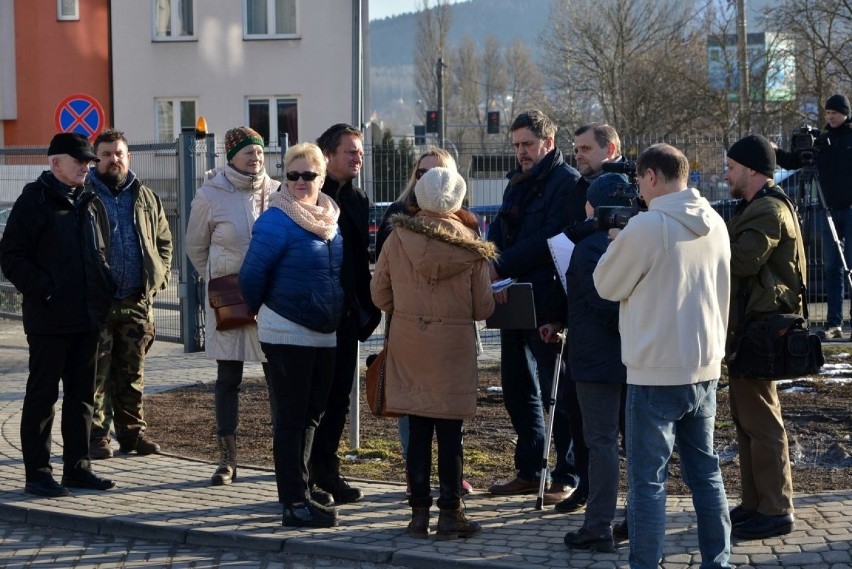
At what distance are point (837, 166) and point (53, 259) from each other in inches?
354

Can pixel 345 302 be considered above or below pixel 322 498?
above

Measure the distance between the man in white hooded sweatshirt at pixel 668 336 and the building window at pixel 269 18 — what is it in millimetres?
33633

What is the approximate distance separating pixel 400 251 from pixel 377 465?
7.69 feet

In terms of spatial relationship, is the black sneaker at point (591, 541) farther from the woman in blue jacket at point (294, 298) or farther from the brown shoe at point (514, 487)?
the woman in blue jacket at point (294, 298)

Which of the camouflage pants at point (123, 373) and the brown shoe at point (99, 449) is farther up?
the camouflage pants at point (123, 373)

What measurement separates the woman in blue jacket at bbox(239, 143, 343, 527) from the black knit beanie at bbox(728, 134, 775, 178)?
86.7 inches

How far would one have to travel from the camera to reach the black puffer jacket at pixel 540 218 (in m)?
7.21

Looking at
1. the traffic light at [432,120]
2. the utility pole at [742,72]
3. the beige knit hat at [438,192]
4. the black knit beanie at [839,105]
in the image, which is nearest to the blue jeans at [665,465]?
the beige knit hat at [438,192]

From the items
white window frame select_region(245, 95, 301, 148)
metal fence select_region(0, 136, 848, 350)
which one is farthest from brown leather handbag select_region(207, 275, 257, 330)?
white window frame select_region(245, 95, 301, 148)

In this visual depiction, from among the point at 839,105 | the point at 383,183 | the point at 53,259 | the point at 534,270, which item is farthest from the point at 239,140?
the point at 839,105

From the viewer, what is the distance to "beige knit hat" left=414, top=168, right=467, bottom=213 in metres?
6.39

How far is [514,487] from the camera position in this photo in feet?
24.4

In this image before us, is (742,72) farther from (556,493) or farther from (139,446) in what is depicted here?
(556,493)

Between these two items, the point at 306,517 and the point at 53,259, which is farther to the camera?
the point at 53,259
